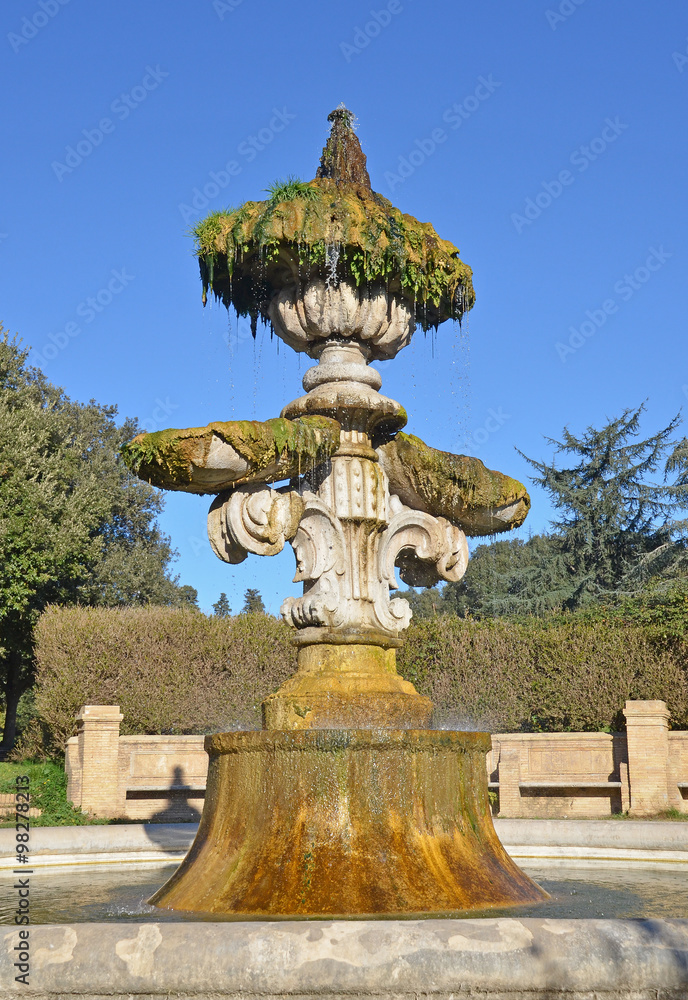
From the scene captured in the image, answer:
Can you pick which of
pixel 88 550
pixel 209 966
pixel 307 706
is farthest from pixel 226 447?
pixel 88 550

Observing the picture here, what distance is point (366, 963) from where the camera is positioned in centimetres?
339

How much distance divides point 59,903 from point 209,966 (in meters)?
3.87

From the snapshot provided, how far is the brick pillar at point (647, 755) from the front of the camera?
17.6 m

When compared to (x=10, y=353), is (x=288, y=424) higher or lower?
lower

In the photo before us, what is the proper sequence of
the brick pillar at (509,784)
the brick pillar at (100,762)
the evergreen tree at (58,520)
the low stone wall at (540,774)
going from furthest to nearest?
the evergreen tree at (58,520) → the brick pillar at (100,762) → the brick pillar at (509,784) → the low stone wall at (540,774)

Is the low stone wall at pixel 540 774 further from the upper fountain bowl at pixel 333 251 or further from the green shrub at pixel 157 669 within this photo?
the upper fountain bowl at pixel 333 251

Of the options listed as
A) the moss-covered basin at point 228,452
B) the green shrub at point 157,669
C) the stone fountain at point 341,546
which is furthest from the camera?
the green shrub at point 157,669

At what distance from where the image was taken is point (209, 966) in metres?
3.41

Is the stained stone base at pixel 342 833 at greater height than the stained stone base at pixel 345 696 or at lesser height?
lesser


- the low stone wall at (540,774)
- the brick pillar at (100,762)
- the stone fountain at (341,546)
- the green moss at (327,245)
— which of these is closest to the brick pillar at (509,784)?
the low stone wall at (540,774)

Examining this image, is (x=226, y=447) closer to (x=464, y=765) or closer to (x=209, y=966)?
(x=464, y=765)

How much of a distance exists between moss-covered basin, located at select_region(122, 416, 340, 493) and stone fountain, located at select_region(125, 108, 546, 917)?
0.6 inches

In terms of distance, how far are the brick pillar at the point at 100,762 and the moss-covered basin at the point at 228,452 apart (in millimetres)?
13283

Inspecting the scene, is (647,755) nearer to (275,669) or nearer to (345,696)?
(275,669)
